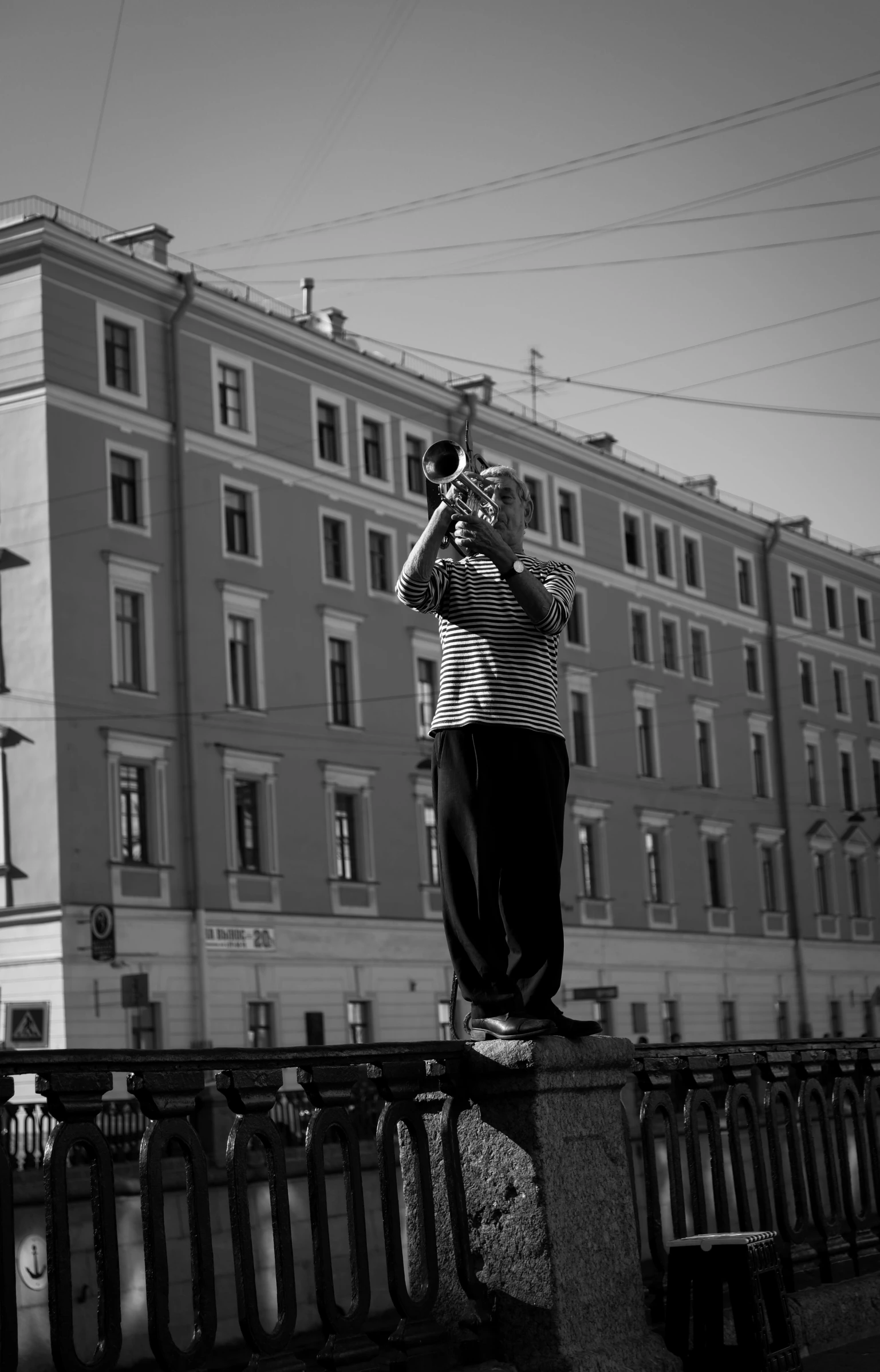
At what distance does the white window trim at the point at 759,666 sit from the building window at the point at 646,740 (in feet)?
18.6

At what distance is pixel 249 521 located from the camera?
3688 centimetres

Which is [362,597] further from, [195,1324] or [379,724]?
[195,1324]

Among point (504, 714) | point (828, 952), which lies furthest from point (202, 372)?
point (504, 714)

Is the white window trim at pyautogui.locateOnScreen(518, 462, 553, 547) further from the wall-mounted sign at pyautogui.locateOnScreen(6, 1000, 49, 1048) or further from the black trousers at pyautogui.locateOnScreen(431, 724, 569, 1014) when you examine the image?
the black trousers at pyautogui.locateOnScreen(431, 724, 569, 1014)

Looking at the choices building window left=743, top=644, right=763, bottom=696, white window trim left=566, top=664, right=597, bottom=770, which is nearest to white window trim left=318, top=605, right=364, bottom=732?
white window trim left=566, top=664, right=597, bottom=770

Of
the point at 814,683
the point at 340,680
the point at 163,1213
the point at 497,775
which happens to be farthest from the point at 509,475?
the point at 814,683

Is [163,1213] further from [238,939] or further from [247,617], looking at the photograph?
[247,617]

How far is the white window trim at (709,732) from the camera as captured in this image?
50.8m

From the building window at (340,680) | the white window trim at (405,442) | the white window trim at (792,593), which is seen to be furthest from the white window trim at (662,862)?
the building window at (340,680)

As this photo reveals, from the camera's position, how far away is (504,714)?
5691 millimetres

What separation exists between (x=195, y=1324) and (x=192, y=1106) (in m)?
0.51

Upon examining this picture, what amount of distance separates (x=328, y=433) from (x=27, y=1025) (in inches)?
637

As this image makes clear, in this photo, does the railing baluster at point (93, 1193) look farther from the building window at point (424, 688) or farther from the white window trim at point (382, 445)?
the white window trim at point (382, 445)

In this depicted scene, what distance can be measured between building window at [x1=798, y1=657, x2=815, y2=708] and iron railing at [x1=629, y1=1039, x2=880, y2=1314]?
49368 mm
